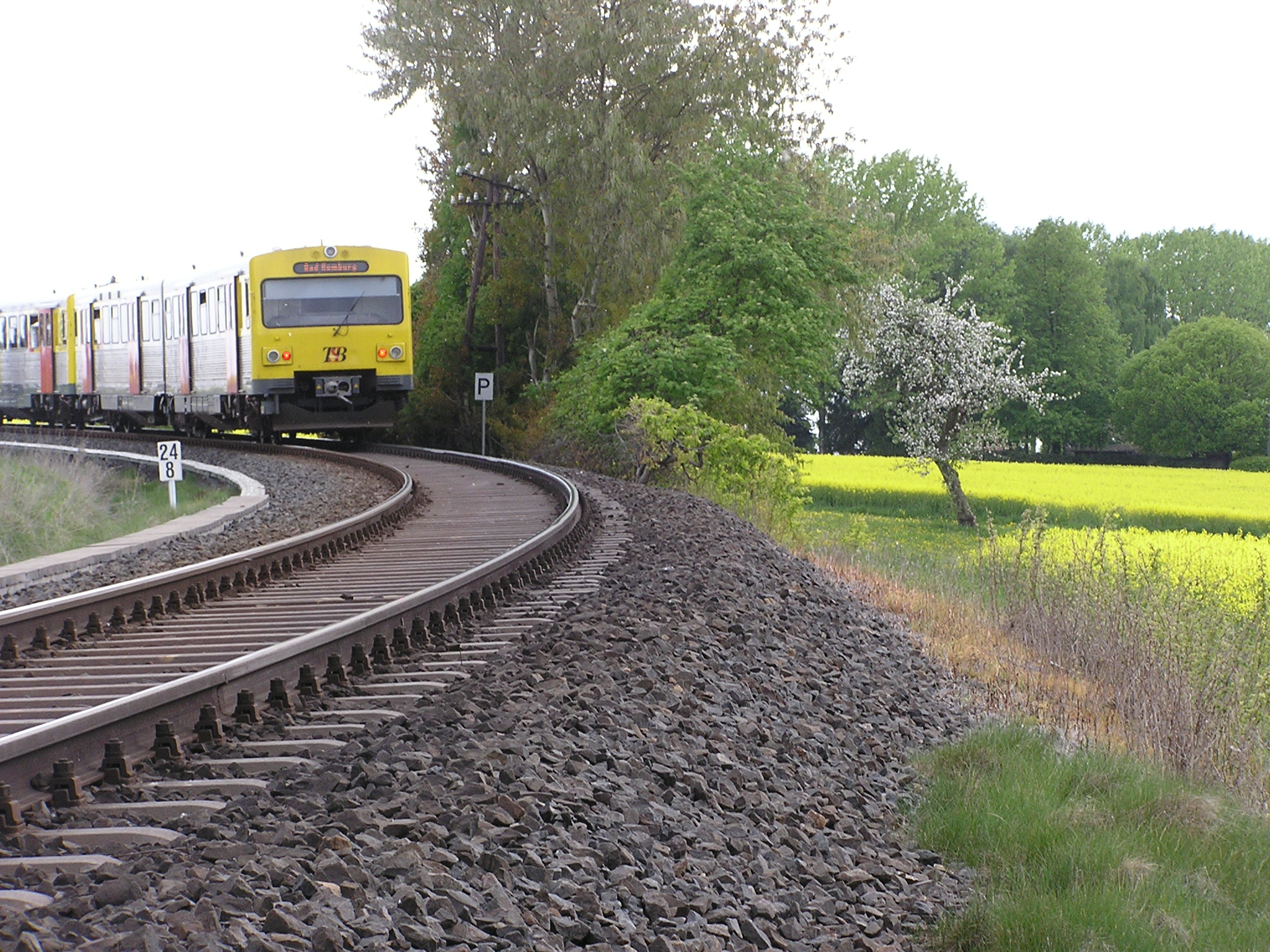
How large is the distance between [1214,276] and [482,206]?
62068mm

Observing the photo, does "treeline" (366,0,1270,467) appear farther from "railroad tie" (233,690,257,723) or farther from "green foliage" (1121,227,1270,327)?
"green foliage" (1121,227,1270,327)

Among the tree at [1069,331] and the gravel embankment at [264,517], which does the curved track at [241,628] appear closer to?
the gravel embankment at [264,517]

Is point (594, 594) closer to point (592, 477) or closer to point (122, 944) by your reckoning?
point (122, 944)

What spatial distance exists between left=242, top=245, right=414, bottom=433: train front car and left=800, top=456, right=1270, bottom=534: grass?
10338mm

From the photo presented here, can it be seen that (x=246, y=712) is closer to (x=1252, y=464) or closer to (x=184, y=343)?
(x=184, y=343)

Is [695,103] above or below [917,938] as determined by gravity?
above

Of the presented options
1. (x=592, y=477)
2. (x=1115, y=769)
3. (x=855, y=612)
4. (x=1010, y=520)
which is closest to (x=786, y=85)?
(x=1010, y=520)

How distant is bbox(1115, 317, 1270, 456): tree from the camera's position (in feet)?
202

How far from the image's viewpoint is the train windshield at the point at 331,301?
20859mm

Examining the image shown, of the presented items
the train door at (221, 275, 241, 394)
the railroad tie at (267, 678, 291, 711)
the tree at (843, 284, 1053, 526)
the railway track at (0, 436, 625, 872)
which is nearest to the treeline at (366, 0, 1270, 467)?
the tree at (843, 284, 1053, 526)

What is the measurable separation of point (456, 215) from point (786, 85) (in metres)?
10.1

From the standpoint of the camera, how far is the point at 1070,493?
3553 cm

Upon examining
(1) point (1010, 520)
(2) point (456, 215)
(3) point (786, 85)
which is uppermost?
(3) point (786, 85)

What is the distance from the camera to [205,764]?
437cm
